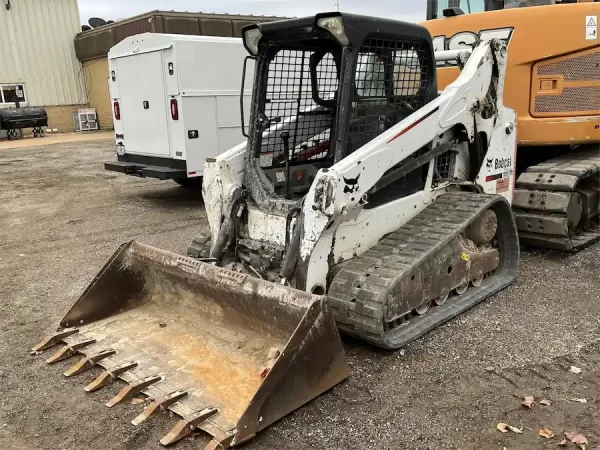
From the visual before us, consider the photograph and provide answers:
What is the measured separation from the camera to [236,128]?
9547 millimetres

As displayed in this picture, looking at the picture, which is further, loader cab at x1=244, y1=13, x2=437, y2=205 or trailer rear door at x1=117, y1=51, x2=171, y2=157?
trailer rear door at x1=117, y1=51, x2=171, y2=157

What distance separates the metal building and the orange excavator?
22.2 m

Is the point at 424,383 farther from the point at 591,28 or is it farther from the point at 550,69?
the point at 591,28

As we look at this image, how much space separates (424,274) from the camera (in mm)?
4293

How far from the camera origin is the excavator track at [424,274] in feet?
12.7

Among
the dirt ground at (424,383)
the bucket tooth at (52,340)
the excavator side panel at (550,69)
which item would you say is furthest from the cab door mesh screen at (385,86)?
the bucket tooth at (52,340)

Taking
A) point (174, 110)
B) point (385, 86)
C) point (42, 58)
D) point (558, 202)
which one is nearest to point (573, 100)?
point (558, 202)

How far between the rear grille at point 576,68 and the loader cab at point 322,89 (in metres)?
1.82

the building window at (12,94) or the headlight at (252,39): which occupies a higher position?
the headlight at (252,39)

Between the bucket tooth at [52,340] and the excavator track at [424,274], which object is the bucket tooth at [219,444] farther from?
the bucket tooth at [52,340]

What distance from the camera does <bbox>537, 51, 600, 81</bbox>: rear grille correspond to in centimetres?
586

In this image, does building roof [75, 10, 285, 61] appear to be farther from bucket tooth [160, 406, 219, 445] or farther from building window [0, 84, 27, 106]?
bucket tooth [160, 406, 219, 445]

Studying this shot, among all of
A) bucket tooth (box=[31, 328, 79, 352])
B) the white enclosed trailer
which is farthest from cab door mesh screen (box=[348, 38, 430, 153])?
the white enclosed trailer

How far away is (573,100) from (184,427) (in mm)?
5052
